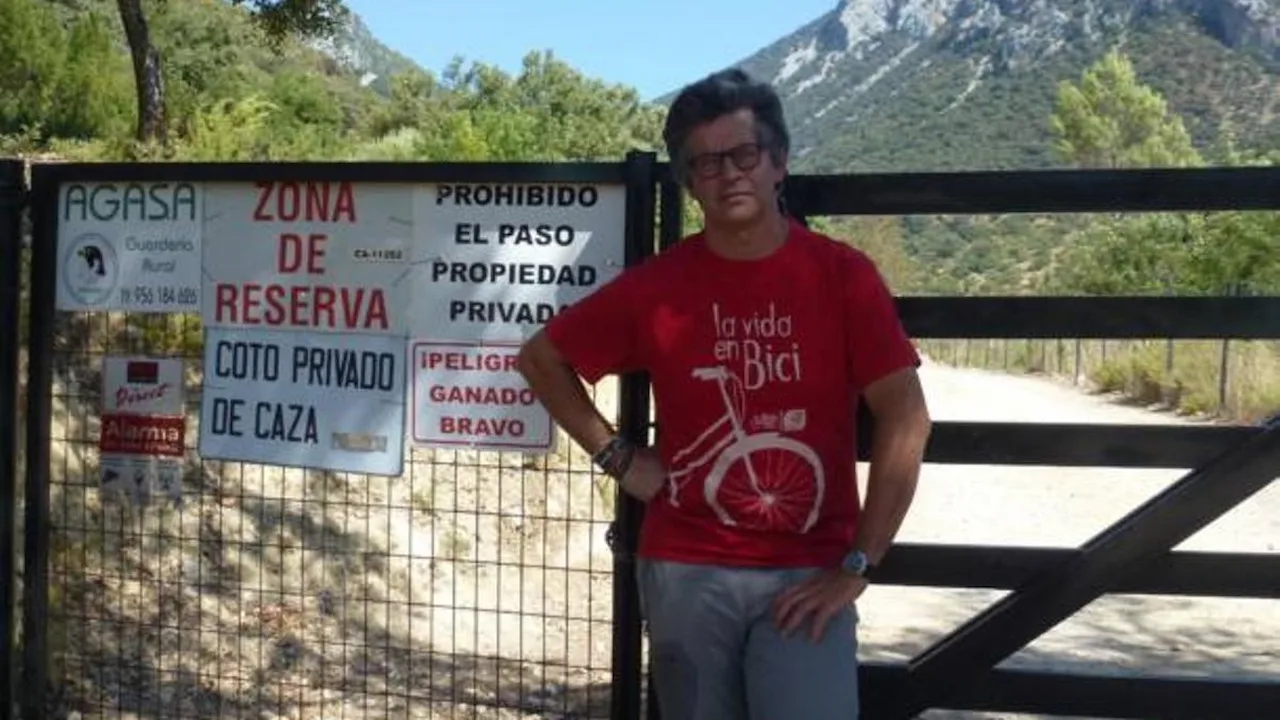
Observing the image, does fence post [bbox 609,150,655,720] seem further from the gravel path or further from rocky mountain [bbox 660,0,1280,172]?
rocky mountain [bbox 660,0,1280,172]

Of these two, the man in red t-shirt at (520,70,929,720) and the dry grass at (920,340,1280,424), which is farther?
the dry grass at (920,340,1280,424)

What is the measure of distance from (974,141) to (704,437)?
344ft

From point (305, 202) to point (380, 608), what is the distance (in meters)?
3.11

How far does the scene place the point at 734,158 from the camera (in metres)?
3.13

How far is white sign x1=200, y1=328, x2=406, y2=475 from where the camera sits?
4527 millimetres

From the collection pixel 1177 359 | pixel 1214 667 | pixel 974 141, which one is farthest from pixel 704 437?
pixel 974 141

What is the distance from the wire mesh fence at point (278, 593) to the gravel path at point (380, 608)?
0.05 feet

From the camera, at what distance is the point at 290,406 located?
4633mm

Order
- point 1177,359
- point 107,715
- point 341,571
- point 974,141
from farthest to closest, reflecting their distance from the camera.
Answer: point 974,141 → point 1177,359 → point 341,571 → point 107,715

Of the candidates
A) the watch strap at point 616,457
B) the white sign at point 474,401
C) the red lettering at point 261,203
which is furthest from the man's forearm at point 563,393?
the red lettering at point 261,203

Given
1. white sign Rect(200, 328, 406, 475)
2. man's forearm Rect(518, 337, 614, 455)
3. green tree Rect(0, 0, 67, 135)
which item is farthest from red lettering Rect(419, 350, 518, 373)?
green tree Rect(0, 0, 67, 135)

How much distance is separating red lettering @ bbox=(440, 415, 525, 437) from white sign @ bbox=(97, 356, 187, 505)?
3.44ft

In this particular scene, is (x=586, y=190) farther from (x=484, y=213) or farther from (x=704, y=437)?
(x=704, y=437)

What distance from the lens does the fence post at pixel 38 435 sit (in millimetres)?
4875
